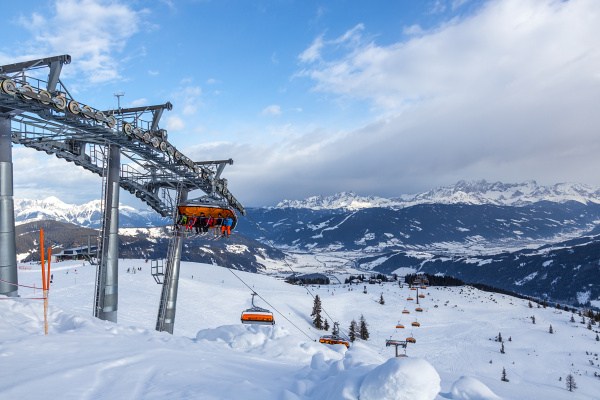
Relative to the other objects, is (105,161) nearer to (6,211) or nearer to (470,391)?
(6,211)

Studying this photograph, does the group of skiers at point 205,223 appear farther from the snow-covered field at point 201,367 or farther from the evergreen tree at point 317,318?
the evergreen tree at point 317,318

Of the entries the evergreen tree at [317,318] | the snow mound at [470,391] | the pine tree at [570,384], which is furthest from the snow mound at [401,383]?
the evergreen tree at [317,318]

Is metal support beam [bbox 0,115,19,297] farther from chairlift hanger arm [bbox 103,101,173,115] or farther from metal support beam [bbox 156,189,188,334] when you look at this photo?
metal support beam [bbox 156,189,188,334]

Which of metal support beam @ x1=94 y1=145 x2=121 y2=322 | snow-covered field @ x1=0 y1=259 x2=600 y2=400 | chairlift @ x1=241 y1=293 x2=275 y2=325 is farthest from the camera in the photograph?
chairlift @ x1=241 y1=293 x2=275 y2=325

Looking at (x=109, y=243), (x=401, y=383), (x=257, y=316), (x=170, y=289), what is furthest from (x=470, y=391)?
(x=257, y=316)

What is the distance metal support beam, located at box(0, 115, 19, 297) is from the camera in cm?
1644

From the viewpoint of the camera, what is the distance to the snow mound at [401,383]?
8.37 meters

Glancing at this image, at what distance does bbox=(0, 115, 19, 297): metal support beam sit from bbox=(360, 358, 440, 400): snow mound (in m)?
15.5

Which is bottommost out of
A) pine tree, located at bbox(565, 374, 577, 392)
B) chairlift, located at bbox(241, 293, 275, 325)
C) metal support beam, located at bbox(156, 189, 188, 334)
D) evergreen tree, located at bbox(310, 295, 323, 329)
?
pine tree, located at bbox(565, 374, 577, 392)

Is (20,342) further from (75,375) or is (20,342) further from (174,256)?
(174,256)

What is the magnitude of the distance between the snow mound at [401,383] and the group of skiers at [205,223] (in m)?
17.3

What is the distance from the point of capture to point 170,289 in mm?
24547

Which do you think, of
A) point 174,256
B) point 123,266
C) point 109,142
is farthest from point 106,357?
point 123,266

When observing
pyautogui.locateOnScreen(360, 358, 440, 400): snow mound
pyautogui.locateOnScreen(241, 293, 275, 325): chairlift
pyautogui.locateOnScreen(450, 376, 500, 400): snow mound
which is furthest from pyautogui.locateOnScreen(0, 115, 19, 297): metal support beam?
pyautogui.locateOnScreen(241, 293, 275, 325): chairlift
